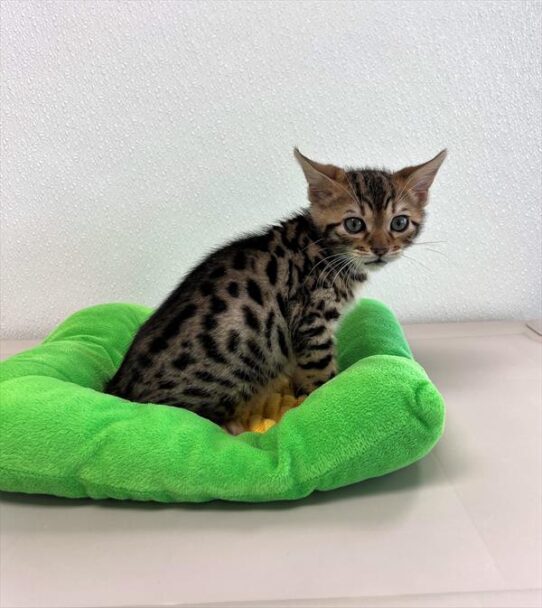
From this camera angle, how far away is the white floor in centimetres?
82

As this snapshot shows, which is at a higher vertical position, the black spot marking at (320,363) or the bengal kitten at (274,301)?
the bengal kitten at (274,301)

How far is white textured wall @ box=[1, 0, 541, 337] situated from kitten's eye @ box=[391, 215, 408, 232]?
597 millimetres

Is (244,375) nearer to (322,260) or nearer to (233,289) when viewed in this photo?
(233,289)

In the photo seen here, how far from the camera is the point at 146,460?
101 centimetres

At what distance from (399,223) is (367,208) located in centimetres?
10

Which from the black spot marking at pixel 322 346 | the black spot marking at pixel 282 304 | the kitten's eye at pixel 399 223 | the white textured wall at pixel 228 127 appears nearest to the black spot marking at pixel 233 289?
the black spot marking at pixel 282 304

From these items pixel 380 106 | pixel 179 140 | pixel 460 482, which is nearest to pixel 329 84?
pixel 380 106

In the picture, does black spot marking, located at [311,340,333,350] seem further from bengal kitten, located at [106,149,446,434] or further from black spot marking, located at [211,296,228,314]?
black spot marking, located at [211,296,228,314]

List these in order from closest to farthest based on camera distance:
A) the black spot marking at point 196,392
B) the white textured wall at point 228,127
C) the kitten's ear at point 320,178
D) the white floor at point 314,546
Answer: the white floor at point 314,546 < the black spot marking at point 196,392 < the kitten's ear at point 320,178 < the white textured wall at point 228,127

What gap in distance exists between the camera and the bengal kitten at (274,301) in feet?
4.18

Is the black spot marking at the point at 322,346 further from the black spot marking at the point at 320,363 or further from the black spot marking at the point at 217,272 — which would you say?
the black spot marking at the point at 217,272

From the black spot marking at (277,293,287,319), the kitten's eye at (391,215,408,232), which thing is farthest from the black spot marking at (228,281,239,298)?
the kitten's eye at (391,215,408,232)

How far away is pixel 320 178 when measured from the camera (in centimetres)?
138

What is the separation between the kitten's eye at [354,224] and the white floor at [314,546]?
545 mm
